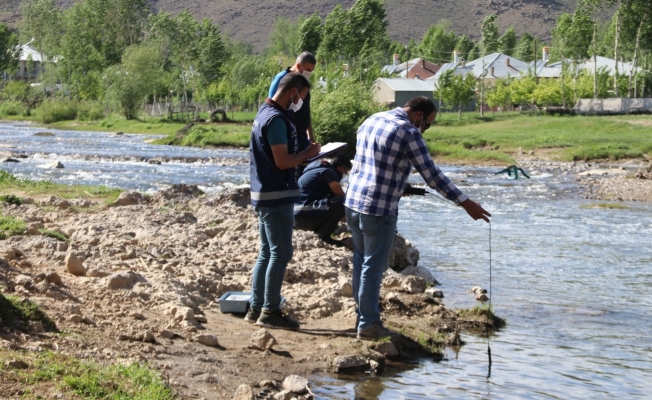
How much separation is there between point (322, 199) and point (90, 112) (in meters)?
77.3

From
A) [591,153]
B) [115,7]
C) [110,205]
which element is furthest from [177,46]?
[110,205]

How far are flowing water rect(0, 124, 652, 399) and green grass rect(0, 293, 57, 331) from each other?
2.03 metres

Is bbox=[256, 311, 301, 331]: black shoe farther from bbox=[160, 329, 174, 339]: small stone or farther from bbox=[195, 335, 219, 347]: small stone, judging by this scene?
bbox=[160, 329, 174, 339]: small stone

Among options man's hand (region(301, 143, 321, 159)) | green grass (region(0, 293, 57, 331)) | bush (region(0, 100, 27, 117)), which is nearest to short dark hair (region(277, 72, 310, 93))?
man's hand (region(301, 143, 321, 159))

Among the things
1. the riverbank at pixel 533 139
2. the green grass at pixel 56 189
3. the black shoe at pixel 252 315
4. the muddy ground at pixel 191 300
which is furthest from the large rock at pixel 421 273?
the riverbank at pixel 533 139

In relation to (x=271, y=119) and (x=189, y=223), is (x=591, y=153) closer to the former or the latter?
(x=189, y=223)

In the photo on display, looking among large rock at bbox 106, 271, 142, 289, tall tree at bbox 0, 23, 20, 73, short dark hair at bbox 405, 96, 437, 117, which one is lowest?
large rock at bbox 106, 271, 142, 289

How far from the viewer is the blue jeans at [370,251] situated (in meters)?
7.85

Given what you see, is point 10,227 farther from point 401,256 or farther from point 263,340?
point 401,256

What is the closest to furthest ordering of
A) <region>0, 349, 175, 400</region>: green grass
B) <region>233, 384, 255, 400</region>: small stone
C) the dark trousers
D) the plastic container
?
<region>0, 349, 175, 400</region>: green grass, <region>233, 384, 255, 400</region>: small stone, the plastic container, the dark trousers

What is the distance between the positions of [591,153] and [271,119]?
38.1 m

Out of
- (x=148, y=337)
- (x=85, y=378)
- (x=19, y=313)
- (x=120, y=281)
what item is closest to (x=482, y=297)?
(x=120, y=281)

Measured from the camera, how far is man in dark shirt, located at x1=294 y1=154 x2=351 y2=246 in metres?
11.7

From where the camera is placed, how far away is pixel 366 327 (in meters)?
8.10
